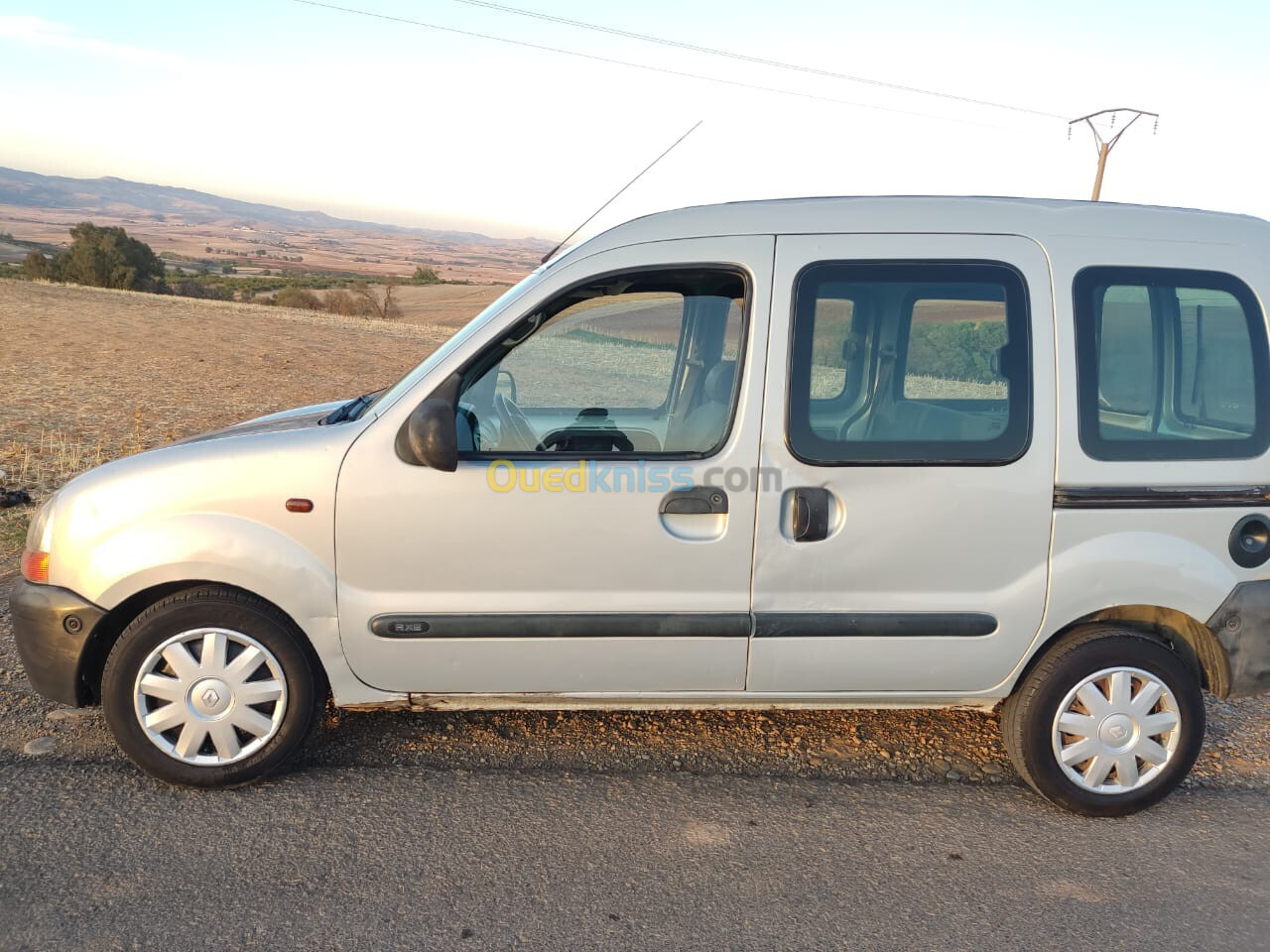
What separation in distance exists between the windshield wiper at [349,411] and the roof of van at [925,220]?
3.44 feet

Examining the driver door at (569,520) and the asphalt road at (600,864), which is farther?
the driver door at (569,520)

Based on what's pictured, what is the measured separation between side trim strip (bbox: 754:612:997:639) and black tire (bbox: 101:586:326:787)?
1.58 meters

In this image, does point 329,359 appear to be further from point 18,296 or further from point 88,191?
point 88,191

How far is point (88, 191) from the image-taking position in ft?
651

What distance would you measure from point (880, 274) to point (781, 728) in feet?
6.15

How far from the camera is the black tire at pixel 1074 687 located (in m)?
3.48

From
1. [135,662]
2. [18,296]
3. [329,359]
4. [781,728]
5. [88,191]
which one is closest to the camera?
[135,662]

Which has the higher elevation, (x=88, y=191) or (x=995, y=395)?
(x=88, y=191)

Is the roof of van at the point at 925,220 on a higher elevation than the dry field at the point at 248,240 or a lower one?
lower

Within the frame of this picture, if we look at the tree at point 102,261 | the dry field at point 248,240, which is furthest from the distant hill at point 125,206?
the tree at point 102,261

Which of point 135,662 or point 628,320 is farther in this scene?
point 628,320

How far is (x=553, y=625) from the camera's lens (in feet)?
11.1

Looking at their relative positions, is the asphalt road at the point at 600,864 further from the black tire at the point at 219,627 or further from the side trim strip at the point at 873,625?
the side trim strip at the point at 873,625

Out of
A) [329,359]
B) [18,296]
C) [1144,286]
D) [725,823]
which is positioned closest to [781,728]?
[725,823]
